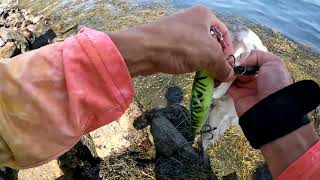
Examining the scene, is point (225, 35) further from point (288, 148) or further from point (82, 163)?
point (82, 163)

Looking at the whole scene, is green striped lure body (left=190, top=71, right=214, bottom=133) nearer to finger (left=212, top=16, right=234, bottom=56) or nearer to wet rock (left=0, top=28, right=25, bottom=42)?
finger (left=212, top=16, right=234, bottom=56)

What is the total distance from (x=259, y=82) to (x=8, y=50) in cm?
604

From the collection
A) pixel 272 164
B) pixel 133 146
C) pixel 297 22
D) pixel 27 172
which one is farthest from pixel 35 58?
pixel 297 22

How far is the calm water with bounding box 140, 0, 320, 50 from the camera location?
9188mm

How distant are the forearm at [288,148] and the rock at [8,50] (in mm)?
6272

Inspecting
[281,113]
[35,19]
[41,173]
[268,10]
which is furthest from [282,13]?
[281,113]

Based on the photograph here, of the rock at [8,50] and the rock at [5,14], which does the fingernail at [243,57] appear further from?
the rock at [5,14]

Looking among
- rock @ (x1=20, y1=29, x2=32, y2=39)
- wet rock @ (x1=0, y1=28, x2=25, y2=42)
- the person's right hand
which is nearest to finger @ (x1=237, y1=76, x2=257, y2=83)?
the person's right hand

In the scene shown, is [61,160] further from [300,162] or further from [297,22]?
[297,22]

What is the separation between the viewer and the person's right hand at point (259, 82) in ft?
6.93

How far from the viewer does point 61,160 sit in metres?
4.61

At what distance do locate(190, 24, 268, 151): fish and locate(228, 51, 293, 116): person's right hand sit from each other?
7 centimetres

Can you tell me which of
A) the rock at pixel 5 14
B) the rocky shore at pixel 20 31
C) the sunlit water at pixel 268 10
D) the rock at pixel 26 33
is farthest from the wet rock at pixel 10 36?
the rock at pixel 5 14

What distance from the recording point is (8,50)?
731 centimetres
